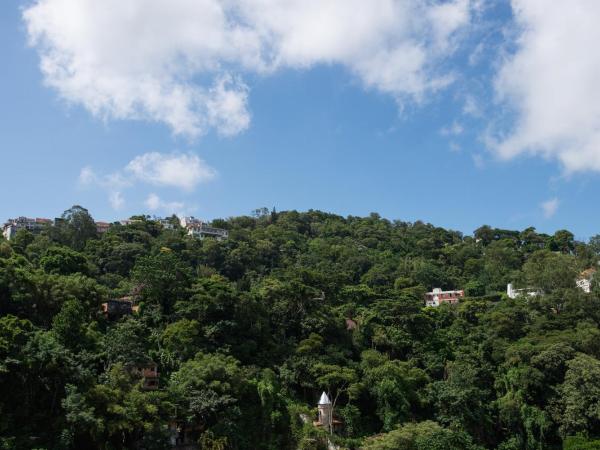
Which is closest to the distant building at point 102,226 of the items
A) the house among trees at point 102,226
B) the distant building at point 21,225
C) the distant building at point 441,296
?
the house among trees at point 102,226

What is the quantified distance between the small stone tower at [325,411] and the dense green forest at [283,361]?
70cm

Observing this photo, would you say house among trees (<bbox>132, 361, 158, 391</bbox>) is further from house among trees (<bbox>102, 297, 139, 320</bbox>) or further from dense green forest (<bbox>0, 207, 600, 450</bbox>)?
house among trees (<bbox>102, 297, 139, 320</bbox>)

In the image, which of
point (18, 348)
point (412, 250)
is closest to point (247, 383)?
point (18, 348)

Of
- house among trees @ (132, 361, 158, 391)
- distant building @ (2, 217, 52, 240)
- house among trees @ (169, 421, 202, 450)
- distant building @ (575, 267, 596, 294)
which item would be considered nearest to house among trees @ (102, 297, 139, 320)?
house among trees @ (132, 361, 158, 391)

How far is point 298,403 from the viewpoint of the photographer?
3438 centimetres

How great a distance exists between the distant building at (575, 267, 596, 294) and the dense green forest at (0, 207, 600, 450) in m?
0.81

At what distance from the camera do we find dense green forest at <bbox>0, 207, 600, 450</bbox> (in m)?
27.0

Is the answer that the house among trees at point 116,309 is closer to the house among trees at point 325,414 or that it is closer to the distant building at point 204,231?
the house among trees at point 325,414

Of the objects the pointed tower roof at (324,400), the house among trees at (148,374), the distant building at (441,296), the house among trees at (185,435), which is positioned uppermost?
the distant building at (441,296)

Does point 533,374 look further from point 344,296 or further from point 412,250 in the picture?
point 412,250

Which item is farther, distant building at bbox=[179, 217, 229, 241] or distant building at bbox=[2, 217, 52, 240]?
distant building at bbox=[179, 217, 229, 241]

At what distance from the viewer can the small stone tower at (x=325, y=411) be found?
3306 centimetres

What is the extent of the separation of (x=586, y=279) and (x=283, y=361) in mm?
29565

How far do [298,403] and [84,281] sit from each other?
14556 mm
